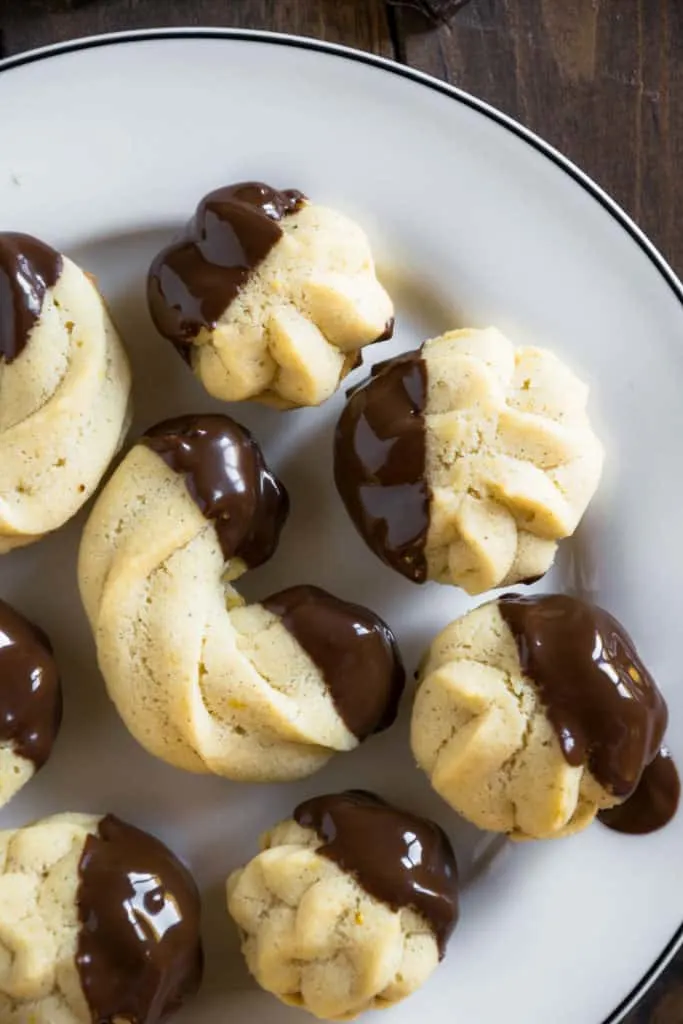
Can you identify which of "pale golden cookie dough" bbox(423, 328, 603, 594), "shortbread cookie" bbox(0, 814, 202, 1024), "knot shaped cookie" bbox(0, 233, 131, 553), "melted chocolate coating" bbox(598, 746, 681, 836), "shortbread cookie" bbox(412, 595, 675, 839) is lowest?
"melted chocolate coating" bbox(598, 746, 681, 836)

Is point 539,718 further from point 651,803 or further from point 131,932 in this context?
point 131,932

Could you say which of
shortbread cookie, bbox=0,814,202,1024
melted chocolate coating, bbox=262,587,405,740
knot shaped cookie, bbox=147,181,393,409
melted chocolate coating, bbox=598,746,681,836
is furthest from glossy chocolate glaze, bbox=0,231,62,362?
melted chocolate coating, bbox=598,746,681,836

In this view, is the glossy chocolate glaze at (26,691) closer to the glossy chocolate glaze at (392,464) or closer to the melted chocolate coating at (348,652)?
the melted chocolate coating at (348,652)

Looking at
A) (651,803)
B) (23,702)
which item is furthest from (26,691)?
(651,803)

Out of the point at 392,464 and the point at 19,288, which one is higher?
the point at 19,288

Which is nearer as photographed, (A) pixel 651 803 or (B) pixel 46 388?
(B) pixel 46 388

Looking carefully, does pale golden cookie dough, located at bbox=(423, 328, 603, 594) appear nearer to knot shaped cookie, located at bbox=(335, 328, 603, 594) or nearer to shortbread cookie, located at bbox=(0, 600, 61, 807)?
knot shaped cookie, located at bbox=(335, 328, 603, 594)
